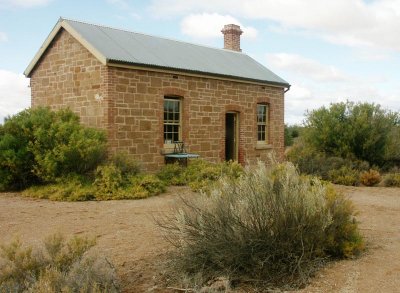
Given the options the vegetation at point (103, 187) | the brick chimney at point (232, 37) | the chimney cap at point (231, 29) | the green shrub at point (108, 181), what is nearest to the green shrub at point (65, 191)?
the vegetation at point (103, 187)

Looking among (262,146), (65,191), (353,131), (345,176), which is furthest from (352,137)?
(65,191)

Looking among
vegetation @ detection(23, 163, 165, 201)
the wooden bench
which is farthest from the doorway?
vegetation @ detection(23, 163, 165, 201)

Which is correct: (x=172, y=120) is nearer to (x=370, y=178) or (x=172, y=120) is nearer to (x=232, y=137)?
(x=232, y=137)

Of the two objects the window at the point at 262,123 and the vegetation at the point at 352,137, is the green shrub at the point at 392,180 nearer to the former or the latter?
the vegetation at the point at 352,137

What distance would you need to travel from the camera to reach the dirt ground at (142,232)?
4896mm

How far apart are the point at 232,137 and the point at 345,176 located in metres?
4.79

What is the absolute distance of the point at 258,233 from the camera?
501 cm

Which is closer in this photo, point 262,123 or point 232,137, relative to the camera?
point 232,137

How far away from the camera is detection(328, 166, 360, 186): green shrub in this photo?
14.2 meters

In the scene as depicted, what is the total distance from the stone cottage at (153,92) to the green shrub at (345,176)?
156 inches

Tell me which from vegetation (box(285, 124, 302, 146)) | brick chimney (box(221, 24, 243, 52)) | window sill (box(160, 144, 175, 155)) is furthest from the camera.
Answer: vegetation (box(285, 124, 302, 146))

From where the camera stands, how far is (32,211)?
31.2 feet

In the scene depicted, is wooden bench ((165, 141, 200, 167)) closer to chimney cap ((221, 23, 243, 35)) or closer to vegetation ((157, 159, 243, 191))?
vegetation ((157, 159, 243, 191))

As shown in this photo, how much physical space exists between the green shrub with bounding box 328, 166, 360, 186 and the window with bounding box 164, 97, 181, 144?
5.27 m
